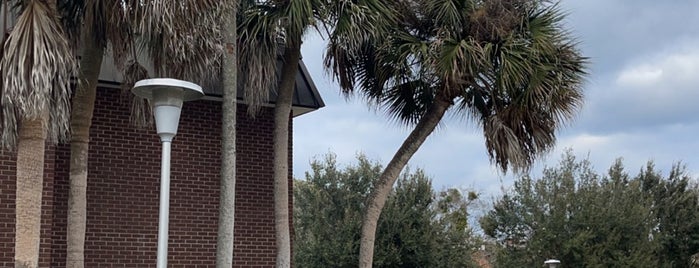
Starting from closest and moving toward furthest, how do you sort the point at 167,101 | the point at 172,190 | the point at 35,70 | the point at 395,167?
the point at 167,101 < the point at 35,70 < the point at 172,190 < the point at 395,167

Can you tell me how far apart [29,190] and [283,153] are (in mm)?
4261

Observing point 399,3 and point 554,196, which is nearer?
point 399,3

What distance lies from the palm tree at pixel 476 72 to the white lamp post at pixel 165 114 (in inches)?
192

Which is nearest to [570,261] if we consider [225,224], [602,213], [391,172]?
[602,213]

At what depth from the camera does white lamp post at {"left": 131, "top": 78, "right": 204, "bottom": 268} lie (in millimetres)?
7195

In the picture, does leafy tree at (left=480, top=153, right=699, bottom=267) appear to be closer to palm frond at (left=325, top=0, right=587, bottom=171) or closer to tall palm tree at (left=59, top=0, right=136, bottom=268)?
palm frond at (left=325, top=0, right=587, bottom=171)

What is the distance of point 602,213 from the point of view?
19.6m

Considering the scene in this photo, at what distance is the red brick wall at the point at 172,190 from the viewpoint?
11.8 meters

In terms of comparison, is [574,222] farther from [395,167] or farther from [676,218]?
[395,167]

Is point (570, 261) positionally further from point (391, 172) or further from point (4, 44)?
point (4, 44)

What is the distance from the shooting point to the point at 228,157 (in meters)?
9.71

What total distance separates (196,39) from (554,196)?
12772mm

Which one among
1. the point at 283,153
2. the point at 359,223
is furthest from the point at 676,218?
the point at 283,153

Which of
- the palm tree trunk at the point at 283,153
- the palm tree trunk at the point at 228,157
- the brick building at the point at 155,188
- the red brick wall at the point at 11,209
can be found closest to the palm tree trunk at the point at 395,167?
the brick building at the point at 155,188
